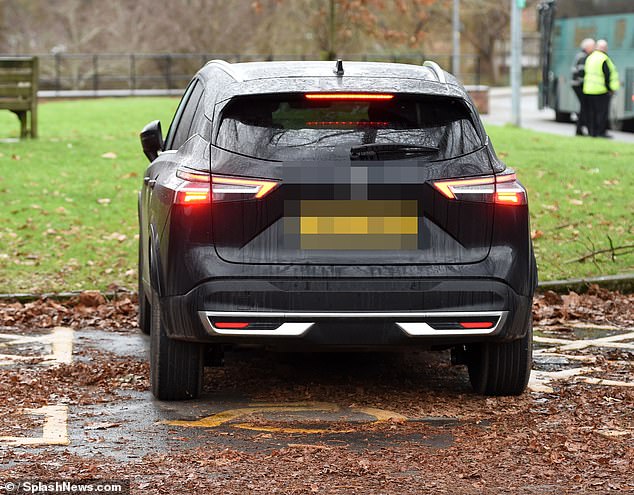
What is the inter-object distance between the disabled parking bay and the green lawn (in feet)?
8.64

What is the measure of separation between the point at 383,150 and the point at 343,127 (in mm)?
232

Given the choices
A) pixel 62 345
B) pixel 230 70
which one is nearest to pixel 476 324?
pixel 230 70

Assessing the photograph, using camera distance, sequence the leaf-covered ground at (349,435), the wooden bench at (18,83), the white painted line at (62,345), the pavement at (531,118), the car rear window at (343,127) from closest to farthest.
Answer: the leaf-covered ground at (349,435) → the car rear window at (343,127) → the white painted line at (62,345) → the wooden bench at (18,83) → the pavement at (531,118)

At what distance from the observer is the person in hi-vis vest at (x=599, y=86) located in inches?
1017

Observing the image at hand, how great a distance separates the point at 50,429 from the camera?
607cm

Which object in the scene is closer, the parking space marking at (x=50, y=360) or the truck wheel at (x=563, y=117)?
the parking space marking at (x=50, y=360)

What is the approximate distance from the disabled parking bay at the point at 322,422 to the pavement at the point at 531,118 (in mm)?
17588

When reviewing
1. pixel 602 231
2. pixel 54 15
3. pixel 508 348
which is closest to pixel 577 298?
pixel 602 231

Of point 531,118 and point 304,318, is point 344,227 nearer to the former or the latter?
point 304,318

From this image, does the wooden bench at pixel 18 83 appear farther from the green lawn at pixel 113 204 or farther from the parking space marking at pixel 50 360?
the parking space marking at pixel 50 360

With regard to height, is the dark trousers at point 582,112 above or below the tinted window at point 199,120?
below

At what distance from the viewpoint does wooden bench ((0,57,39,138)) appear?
20.2 metres

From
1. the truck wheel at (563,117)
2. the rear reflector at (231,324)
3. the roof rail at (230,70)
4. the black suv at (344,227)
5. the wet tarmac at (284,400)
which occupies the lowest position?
the wet tarmac at (284,400)

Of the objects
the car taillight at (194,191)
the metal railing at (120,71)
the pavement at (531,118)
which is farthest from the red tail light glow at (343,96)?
the metal railing at (120,71)
